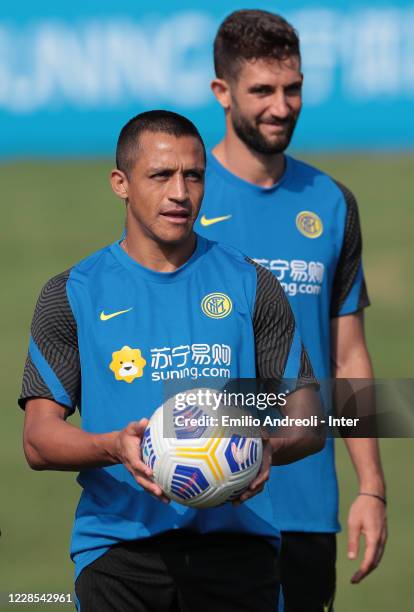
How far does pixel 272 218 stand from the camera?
6.66 m

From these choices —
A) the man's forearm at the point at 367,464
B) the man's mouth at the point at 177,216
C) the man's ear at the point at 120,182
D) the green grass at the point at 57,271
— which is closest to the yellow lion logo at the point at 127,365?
the man's mouth at the point at 177,216

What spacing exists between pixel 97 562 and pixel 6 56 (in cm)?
1630

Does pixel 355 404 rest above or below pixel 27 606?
above

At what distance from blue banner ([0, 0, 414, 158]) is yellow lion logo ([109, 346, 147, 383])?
600 inches

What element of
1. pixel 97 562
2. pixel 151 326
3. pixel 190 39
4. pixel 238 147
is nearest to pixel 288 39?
pixel 238 147

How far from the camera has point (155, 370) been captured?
5.07 metres

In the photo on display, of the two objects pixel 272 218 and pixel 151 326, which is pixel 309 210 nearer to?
pixel 272 218

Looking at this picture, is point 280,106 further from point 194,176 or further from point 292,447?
point 292,447

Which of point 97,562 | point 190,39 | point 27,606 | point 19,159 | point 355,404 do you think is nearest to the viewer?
point 97,562

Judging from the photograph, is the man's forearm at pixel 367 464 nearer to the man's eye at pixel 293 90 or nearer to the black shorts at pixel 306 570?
the black shorts at pixel 306 570

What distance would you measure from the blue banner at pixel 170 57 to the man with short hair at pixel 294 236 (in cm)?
1345

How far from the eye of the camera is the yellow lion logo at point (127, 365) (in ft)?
16.6

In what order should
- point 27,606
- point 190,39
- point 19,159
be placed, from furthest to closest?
point 19,159 < point 190,39 < point 27,606

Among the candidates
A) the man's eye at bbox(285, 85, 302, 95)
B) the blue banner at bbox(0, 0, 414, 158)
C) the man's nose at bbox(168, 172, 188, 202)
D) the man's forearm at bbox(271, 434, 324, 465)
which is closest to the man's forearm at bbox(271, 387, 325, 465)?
the man's forearm at bbox(271, 434, 324, 465)
